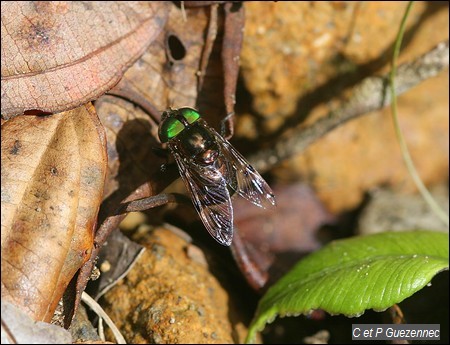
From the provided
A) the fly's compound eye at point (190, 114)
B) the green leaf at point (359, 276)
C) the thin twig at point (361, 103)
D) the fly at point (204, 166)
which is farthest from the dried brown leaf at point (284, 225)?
the fly's compound eye at point (190, 114)

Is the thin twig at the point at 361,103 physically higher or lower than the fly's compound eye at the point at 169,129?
lower

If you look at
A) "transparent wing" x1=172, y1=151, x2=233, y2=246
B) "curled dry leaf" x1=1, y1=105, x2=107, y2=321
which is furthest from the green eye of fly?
"curled dry leaf" x1=1, y1=105, x2=107, y2=321

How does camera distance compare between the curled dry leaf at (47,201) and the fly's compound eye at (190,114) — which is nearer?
the curled dry leaf at (47,201)

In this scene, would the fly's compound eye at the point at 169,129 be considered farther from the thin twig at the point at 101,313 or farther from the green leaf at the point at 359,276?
the green leaf at the point at 359,276

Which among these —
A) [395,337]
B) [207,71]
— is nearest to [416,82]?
[207,71]

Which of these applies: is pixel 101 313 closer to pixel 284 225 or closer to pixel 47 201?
pixel 47 201

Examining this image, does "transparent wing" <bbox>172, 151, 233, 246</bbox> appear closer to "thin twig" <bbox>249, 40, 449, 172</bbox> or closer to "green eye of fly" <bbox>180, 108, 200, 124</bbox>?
"green eye of fly" <bbox>180, 108, 200, 124</bbox>

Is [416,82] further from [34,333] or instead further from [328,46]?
[34,333]
